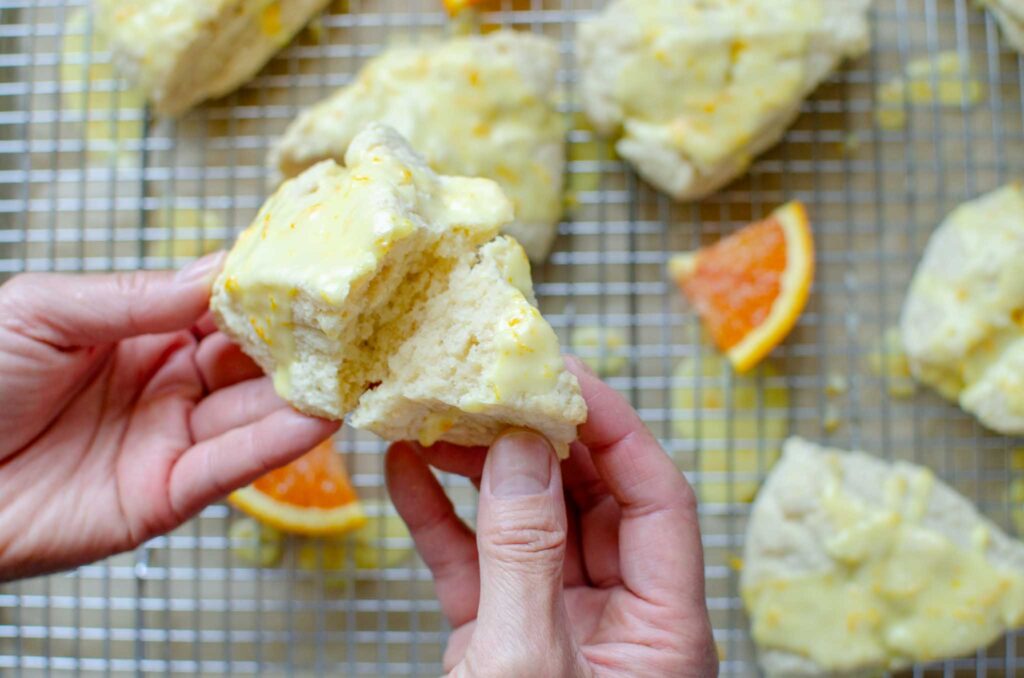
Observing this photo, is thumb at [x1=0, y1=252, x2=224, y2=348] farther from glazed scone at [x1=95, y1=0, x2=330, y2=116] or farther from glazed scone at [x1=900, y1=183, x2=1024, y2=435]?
glazed scone at [x1=900, y1=183, x2=1024, y2=435]

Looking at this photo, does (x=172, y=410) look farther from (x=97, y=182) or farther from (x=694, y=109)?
(x=694, y=109)

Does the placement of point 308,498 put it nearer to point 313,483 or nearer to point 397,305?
point 313,483

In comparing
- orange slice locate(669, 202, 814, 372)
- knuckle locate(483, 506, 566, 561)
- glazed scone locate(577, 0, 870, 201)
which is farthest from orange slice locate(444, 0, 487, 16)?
knuckle locate(483, 506, 566, 561)

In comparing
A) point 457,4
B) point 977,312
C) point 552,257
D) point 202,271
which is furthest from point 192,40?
point 977,312

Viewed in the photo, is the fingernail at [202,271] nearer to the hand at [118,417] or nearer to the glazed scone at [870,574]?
the hand at [118,417]

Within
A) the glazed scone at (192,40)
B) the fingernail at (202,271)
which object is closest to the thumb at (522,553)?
the fingernail at (202,271)

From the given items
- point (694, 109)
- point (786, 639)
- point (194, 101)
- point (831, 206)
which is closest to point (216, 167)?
point (194, 101)
